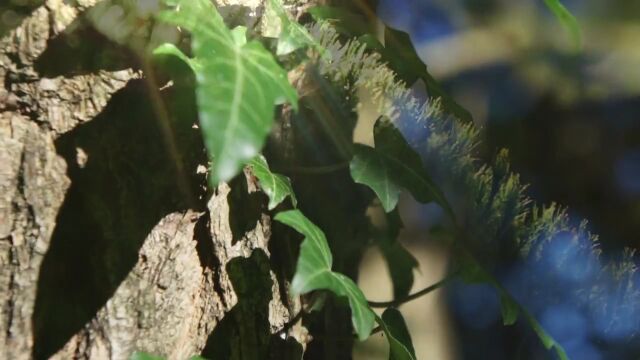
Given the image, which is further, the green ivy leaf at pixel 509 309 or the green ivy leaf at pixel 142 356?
the green ivy leaf at pixel 509 309

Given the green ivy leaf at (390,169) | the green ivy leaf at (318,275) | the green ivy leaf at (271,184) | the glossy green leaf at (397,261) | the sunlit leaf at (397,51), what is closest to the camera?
the green ivy leaf at (318,275)

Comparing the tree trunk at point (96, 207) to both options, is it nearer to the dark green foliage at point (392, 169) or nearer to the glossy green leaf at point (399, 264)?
the dark green foliage at point (392, 169)

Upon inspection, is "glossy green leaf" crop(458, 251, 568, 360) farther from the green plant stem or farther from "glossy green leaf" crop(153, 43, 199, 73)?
"glossy green leaf" crop(153, 43, 199, 73)

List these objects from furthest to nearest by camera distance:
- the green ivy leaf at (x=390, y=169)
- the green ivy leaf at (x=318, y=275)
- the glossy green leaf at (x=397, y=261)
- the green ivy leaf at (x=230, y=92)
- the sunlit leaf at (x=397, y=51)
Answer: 1. the glossy green leaf at (x=397, y=261)
2. the sunlit leaf at (x=397, y=51)
3. the green ivy leaf at (x=390, y=169)
4. the green ivy leaf at (x=318, y=275)
5. the green ivy leaf at (x=230, y=92)

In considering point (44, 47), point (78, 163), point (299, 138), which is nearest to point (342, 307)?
point (299, 138)

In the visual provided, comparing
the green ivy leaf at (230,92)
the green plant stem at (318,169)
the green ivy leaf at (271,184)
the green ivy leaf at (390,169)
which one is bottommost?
the green plant stem at (318,169)

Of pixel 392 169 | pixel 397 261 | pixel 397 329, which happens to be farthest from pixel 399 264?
pixel 392 169

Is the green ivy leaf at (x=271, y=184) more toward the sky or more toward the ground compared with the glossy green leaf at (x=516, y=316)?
more toward the sky

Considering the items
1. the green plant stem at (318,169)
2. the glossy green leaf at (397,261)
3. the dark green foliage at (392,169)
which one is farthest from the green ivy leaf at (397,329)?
the green plant stem at (318,169)
